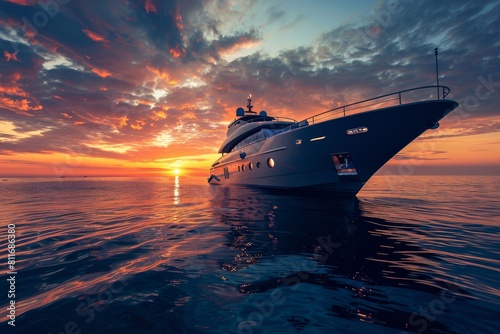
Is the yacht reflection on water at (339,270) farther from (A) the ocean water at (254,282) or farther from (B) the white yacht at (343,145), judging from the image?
(B) the white yacht at (343,145)

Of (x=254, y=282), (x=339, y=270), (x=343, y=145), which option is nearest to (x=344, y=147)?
(x=343, y=145)

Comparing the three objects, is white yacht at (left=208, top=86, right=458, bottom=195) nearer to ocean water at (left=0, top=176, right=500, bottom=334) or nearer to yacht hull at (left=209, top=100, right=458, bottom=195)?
yacht hull at (left=209, top=100, right=458, bottom=195)

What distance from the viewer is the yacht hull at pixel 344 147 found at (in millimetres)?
12117

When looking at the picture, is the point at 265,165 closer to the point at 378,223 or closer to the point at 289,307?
the point at 378,223

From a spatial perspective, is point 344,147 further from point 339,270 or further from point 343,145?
point 339,270

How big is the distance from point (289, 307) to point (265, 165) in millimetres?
16568

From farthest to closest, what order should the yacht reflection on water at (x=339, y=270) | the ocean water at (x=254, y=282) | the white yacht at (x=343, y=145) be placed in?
1. the white yacht at (x=343, y=145)
2. the yacht reflection on water at (x=339, y=270)
3. the ocean water at (x=254, y=282)

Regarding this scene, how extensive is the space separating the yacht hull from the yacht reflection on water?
6592mm

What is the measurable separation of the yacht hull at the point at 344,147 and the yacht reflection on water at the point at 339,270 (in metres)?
6.59

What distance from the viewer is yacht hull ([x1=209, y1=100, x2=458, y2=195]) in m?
12.1

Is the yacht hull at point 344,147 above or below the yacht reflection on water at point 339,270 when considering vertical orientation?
above

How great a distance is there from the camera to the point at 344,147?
45.4ft

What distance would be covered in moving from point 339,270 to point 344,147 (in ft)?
35.5

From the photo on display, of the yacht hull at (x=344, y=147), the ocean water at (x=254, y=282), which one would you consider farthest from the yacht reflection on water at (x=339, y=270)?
the yacht hull at (x=344, y=147)
